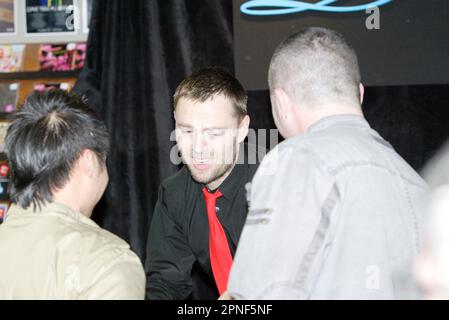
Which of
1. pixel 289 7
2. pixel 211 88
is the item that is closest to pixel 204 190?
pixel 211 88

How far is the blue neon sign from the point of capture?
340 cm

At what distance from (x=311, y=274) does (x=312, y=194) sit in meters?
0.17

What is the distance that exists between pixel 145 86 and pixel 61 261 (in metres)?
2.31

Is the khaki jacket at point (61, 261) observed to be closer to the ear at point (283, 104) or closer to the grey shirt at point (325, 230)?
the grey shirt at point (325, 230)

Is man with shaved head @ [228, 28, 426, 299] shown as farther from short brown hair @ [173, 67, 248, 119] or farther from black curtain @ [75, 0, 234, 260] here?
black curtain @ [75, 0, 234, 260]

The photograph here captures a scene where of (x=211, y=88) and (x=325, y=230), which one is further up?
(x=211, y=88)

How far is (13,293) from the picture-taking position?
1.47 m

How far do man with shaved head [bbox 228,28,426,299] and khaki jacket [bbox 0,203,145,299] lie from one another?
0.91 feet

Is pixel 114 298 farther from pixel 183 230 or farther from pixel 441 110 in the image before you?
pixel 441 110

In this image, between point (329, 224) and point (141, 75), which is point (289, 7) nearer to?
point (141, 75)

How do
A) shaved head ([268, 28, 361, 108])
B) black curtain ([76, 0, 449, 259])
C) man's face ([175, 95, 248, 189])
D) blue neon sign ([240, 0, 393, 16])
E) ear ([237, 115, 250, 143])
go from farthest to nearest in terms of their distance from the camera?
black curtain ([76, 0, 449, 259]) → blue neon sign ([240, 0, 393, 16]) → ear ([237, 115, 250, 143]) → man's face ([175, 95, 248, 189]) → shaved head ([268, 28, 361, 108])

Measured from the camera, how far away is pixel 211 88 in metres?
2.43

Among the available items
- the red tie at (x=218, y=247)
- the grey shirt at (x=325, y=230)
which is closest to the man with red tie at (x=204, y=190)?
the red tie at (x=218, y=247)

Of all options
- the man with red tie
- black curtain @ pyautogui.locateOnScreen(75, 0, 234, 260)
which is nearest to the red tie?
the man with red tie
